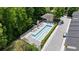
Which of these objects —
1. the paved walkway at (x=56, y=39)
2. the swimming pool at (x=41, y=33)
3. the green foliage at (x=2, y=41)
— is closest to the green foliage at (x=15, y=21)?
the green foliage at (x=2, y=41)

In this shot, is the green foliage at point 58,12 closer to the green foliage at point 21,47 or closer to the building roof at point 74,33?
the building roof at point 74,33

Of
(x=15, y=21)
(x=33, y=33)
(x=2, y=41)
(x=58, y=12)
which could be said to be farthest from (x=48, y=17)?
(x=2, y=41)

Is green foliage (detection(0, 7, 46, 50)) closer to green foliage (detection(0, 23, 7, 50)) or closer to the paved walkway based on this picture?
green foliage (detection(0, 23, 7, 50))

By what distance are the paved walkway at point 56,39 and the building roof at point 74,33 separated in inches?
2.3

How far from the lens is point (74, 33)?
282 centimetres

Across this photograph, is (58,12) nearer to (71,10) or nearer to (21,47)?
(71,10)

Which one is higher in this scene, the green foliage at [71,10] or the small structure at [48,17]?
the green foliage at [71,10]

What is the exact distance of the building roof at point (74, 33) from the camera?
278cm

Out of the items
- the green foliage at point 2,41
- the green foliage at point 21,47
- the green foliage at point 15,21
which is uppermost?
the green foliage at point 15,21

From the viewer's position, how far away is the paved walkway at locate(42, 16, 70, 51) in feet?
9.16

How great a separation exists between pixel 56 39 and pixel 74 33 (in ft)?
0.66

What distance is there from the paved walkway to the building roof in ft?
0.19

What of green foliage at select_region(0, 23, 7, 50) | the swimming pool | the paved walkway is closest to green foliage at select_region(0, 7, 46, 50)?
green foliage at select_region(0, 23, 7, 50)
